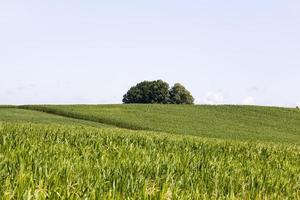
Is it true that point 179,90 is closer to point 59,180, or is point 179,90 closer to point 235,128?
point 235,128

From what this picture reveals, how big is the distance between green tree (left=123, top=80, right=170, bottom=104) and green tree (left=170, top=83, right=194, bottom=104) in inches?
81.4

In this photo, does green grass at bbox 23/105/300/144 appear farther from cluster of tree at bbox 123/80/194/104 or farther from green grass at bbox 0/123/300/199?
cluster of tree at bbox 123/80/194/104

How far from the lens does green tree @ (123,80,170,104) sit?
117 m

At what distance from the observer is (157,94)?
118 metres

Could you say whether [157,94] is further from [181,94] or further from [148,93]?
[181,94]

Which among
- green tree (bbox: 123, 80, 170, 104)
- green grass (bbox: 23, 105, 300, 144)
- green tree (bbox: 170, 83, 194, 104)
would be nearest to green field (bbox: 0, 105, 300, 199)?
green grass (bbox: 23, 105, 300, 144)

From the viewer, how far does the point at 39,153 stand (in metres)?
7.27

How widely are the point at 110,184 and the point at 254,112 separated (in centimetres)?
6570

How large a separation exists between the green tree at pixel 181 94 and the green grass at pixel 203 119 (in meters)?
47.7

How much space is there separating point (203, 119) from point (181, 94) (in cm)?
5896

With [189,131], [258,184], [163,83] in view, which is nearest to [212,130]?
[189,131]

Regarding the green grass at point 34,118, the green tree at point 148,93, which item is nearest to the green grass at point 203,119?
the green grass at point 34,118

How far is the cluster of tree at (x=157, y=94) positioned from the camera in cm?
11675

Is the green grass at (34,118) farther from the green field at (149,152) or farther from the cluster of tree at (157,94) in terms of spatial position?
the cluster of tree at (157,94)
